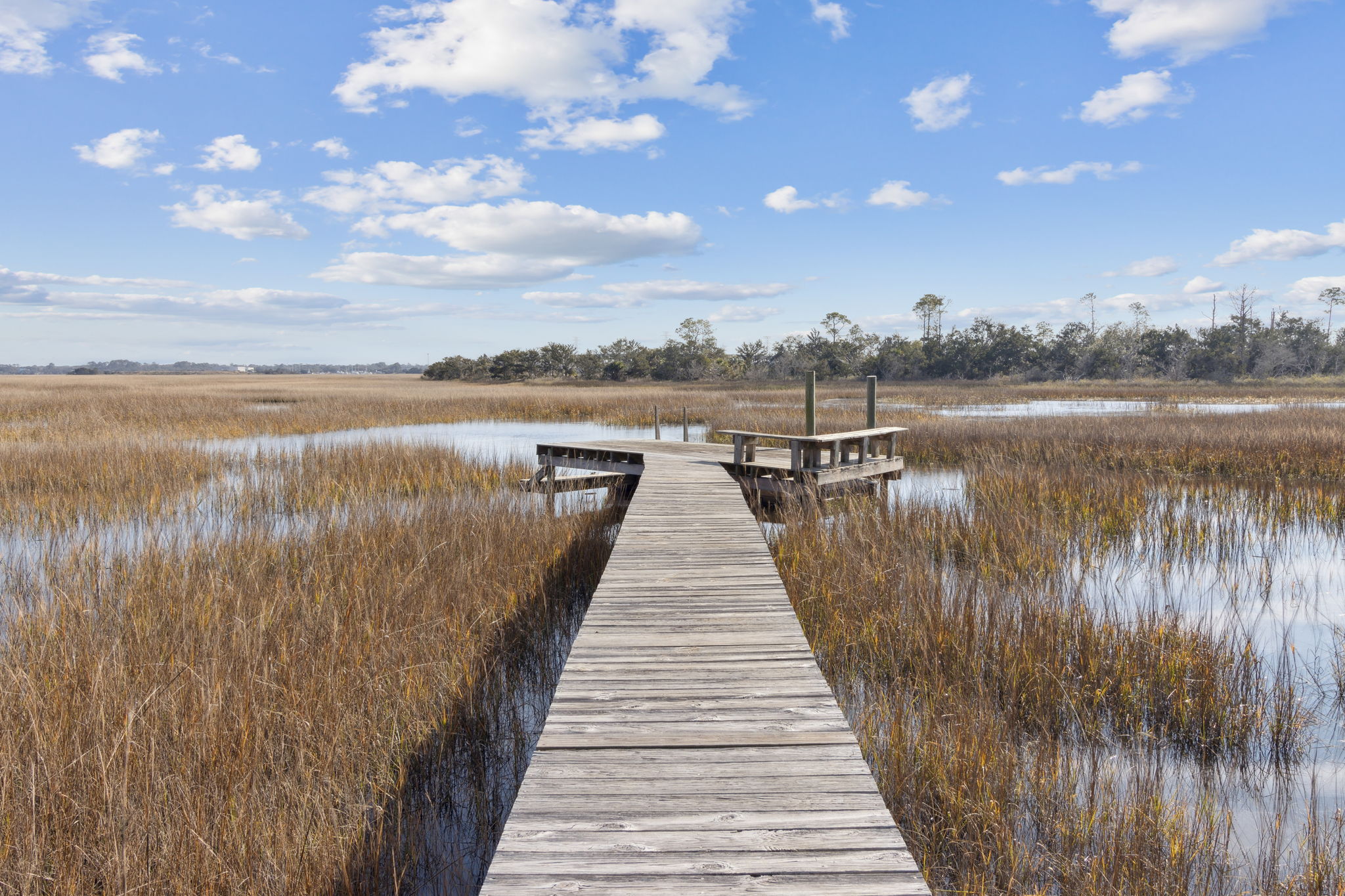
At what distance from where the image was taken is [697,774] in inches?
96.3

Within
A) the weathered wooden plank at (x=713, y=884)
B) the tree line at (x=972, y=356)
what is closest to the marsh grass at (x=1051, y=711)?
the weathered wooden plank at (x=713, y=884)

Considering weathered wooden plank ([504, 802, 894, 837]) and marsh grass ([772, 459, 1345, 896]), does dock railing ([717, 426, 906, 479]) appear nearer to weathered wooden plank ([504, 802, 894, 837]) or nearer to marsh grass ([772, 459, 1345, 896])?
marsh grass ([772, 459, 1345, 896])

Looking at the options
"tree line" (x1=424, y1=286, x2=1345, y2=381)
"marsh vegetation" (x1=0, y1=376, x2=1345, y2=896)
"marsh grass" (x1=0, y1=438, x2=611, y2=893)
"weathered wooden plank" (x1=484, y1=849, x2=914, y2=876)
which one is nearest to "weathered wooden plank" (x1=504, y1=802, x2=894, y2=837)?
"weathered wooden plank" (x1=484, y1=849, x2=914, y2=876)

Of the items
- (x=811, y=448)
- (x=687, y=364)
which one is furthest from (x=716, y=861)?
(x=687, y=364)

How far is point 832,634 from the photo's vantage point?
5008mm

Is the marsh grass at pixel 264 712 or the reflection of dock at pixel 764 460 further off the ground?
the reflection of dock at pixel 764 460

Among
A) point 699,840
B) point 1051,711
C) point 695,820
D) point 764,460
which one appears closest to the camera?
point 699,840

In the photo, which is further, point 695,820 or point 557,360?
point 557,360

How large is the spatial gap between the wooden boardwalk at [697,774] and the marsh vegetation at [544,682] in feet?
2.35

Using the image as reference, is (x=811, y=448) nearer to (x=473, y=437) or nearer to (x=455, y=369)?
(x=473, y=437)

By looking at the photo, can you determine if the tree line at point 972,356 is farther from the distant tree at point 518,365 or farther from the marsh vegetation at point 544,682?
the marsh vegetation at point 544,682

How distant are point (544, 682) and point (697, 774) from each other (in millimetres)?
2563

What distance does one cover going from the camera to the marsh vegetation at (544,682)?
2730 millimetres

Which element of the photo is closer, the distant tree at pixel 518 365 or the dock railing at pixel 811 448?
the dock railing at pixel 811 448
